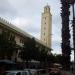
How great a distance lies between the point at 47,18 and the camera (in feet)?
518

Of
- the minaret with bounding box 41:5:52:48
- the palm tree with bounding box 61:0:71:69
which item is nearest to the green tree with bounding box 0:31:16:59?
the palm tree with bounding box 61:0:71:69

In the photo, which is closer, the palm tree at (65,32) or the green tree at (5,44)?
the palm tree at (65,32)

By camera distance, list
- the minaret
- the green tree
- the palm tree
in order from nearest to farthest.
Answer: the palm tree → the green tree → the minaret

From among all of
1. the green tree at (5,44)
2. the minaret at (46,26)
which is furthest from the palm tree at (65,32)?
the minaret at (46,26)

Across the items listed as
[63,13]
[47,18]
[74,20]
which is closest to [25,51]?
[63,13]

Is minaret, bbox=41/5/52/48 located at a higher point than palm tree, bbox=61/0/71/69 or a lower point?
higher

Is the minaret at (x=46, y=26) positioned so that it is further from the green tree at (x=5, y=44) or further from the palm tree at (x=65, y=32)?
the green tree at (x=5, y=44)

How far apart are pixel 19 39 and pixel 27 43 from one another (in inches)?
505

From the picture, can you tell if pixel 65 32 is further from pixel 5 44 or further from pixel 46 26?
pixel 46 26

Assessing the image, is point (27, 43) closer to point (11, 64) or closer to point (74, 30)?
point (11, 64)

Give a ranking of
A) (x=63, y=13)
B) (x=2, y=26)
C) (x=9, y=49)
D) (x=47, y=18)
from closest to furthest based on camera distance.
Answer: (x=63, y=13) → (x=9, y=49) → (x=2, y=26) → (x=47, y=18)

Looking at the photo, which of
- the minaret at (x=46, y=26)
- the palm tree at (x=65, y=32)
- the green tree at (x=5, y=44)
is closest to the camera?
the palm tree at (x=65, y=32)

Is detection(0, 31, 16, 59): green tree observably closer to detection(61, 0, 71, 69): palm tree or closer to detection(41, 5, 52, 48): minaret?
detection(61, 0, 71, 69): palm tree

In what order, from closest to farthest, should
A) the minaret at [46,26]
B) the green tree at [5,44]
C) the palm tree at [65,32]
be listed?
1. the palm tree at [65,32]
2. the green tree at [5,44]
3. the minaret at [46,26]
